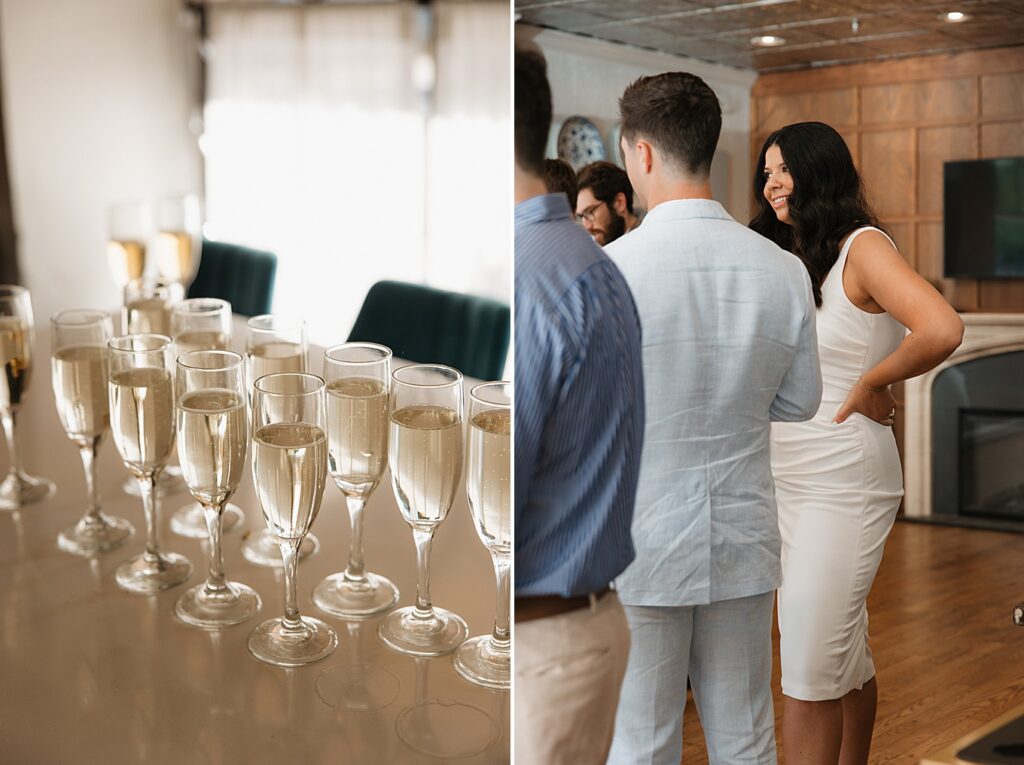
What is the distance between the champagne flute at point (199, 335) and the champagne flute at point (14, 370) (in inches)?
5.4

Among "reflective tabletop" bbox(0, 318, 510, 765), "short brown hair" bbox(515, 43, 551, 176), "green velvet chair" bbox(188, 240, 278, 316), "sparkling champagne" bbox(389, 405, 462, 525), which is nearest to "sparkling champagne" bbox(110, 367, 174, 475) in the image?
"reflective tabletop" bbox(0, 318, 510, 765)

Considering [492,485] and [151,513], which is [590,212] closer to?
[492,485]

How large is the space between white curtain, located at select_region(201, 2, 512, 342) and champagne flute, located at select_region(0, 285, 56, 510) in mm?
539

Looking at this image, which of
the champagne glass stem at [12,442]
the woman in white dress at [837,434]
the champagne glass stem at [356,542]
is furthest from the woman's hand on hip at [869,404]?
the champagne glass stem at [12,442]

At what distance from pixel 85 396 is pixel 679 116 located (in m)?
0.55

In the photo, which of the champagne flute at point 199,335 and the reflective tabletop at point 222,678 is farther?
the champagne flute at point 199,335

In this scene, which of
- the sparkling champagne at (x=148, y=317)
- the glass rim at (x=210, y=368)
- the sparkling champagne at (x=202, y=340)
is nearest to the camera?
the glass rim at (x=210, y=368)

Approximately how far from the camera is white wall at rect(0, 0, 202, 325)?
4.96 ft

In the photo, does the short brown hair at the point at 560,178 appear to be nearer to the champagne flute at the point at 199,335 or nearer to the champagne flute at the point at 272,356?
the champagne flute at the point at 272,356

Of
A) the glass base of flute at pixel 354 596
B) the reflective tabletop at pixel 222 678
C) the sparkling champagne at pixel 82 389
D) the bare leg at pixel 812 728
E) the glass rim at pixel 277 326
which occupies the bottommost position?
the bare leg at pixel 812 728

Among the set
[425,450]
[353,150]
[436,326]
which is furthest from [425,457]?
[353,150]

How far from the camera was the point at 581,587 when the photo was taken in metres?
0.65

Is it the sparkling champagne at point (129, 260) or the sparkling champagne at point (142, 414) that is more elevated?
the sparkling champagne at point (129, 260)

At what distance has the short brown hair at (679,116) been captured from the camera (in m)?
0.61
